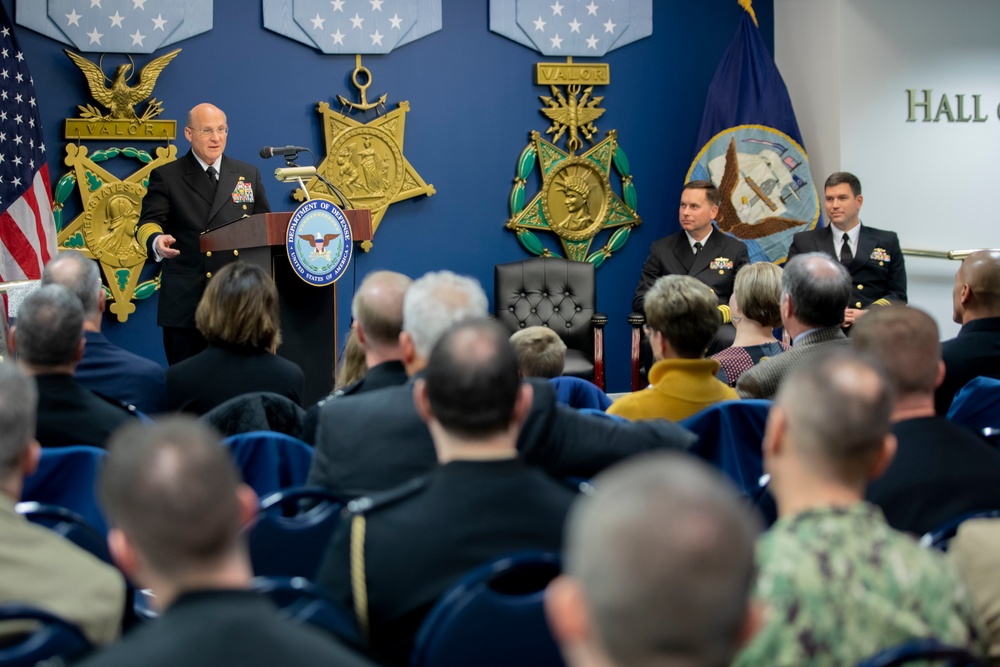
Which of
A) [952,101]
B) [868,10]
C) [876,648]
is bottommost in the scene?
[876,648]

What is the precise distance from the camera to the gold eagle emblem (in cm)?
585

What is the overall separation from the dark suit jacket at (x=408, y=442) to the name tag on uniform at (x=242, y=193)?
296cm

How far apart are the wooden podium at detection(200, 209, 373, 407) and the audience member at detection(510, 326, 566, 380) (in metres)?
1.19

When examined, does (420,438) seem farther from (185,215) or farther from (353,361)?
(185,215)

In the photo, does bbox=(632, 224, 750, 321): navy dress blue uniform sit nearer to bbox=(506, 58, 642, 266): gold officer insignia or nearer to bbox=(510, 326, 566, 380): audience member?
bbox=(506, 58, 642, 266): gold officer insignia

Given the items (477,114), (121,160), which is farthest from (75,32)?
(477,114)

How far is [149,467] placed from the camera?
123cm

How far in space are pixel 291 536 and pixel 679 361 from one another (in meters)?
1.30

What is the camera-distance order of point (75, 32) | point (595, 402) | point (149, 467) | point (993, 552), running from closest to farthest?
point (149, 467), point (993, 552), point (595, 402), point (75, 32)

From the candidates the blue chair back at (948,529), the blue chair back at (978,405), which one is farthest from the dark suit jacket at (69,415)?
the blue chair back at (978,405)

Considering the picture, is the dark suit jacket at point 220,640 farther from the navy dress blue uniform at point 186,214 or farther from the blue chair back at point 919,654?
the navy dress blue uniform at point 186,214

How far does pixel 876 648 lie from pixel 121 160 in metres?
5.39

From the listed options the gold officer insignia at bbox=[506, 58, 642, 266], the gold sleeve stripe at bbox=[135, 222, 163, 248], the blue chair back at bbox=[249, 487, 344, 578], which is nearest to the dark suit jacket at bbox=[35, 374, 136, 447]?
the blue chair back at bbox=[249, 487, 344, 578]

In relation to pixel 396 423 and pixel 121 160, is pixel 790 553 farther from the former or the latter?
pixel 121 160
